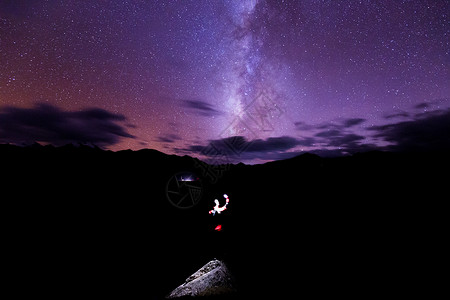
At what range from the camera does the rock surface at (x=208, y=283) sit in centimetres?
523

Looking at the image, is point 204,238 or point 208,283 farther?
point 204,238

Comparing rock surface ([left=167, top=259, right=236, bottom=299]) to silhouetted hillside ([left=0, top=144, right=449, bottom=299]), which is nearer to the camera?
rock surface ([left=167, top=259, right=236, bottom=299])

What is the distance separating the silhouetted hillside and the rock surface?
40cm

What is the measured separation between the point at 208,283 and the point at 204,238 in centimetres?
453

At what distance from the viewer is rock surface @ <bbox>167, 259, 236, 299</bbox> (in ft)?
17.2

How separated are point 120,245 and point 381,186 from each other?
91.8 ft

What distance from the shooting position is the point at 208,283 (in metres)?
5.61

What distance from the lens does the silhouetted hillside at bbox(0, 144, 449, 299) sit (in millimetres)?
6672

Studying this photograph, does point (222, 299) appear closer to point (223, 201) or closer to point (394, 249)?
point (223, 201)

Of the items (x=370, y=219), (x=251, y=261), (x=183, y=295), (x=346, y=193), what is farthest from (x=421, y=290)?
(x=346, y=193)

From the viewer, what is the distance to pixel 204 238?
10047 millimetres

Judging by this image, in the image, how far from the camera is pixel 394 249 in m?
11.0

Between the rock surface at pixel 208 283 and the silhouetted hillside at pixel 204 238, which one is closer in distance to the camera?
the rock surface at pixel 208 283

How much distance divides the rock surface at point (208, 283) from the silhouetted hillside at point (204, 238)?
40 cm
